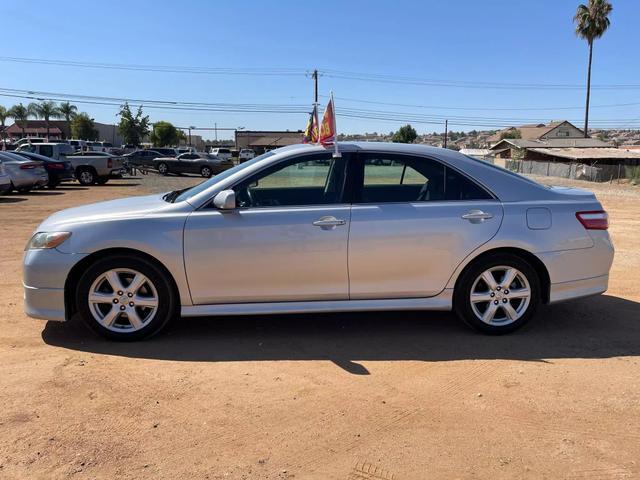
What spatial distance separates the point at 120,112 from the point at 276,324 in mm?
76435

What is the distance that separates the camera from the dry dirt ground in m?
2.80

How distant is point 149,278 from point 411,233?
214 centimetres

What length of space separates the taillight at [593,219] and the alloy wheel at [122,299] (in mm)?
3616

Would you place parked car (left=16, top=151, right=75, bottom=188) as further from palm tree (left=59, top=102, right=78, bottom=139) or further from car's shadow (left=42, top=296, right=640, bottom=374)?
palm tree (left=59, top=102, right=78, bottom=139)

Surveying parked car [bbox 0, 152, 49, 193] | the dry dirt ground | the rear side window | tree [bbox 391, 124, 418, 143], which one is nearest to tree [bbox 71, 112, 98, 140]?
tree [bbox 391, 124, 418, 143]

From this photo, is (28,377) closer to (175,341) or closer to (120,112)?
(175,341)

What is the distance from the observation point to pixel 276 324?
4.88 m

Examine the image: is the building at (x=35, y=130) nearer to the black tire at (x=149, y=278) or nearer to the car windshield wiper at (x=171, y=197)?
the car windshield wiper at (x=171, y=197)

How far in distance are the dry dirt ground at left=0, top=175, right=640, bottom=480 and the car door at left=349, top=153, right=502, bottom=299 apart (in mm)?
520

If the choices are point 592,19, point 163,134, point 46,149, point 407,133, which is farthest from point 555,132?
point 46,149

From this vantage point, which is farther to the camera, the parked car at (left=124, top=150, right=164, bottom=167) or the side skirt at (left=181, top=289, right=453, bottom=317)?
the parked car at (left=124, top=150, right=164, bottom=167)

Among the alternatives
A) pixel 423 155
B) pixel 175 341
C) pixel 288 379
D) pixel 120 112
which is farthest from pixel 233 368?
pixel 120 112

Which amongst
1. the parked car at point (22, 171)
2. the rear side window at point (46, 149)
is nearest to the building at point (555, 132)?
the rear side window at point (46, 149)

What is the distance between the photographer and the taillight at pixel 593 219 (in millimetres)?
4566
